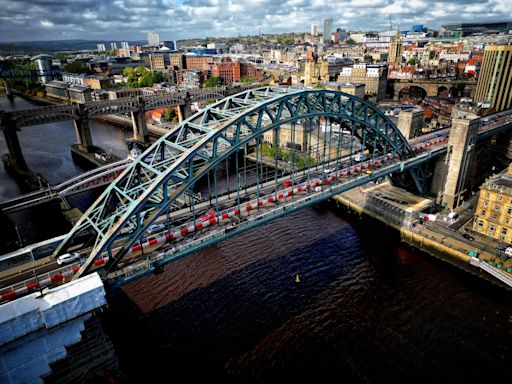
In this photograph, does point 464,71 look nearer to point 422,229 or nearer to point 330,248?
point 422,229

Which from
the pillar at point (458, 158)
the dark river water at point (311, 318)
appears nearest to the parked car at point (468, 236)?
the dark river water at point (311, 318)

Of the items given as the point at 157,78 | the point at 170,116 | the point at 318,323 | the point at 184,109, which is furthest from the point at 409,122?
the point at 157,78

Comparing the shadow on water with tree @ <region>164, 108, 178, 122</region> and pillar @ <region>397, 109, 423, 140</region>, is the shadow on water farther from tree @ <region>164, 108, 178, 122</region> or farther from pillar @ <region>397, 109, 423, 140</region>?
tree @ <region>164, 108, 178, 122</region>

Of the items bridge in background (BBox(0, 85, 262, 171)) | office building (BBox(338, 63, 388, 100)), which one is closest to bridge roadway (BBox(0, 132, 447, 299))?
bridge in background (BBox(0, 85, 262, 171))

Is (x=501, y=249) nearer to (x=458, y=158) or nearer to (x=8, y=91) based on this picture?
(x=458, y=158)

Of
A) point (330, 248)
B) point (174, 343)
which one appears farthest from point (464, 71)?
point (174, 343)
